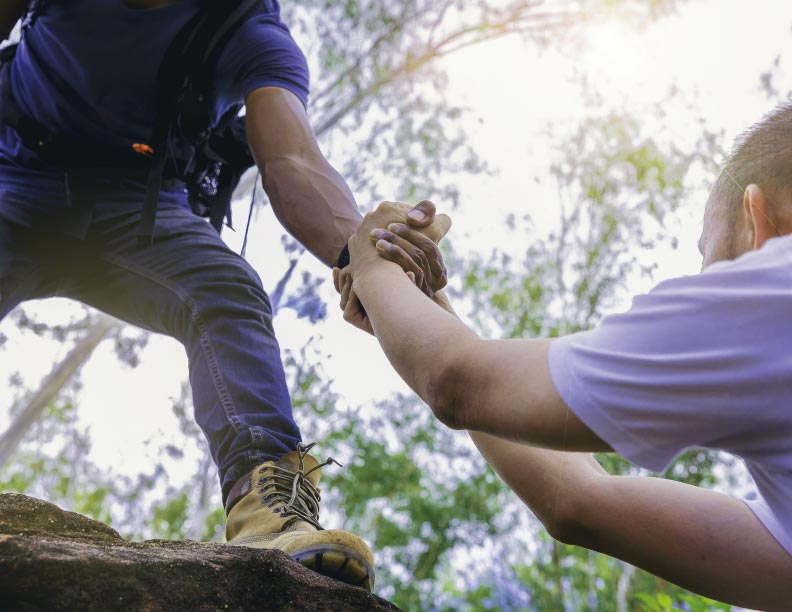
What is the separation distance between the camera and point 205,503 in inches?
346

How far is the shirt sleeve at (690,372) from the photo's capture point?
0.95 metres

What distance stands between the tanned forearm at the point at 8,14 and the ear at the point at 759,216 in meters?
1.78

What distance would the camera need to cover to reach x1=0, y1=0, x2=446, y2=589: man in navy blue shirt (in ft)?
6.84

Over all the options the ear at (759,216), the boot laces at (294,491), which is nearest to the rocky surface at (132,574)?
the boot laces at (294,491)

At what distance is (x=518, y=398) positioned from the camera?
41.2 inches

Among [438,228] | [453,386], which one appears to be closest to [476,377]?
[453,386]

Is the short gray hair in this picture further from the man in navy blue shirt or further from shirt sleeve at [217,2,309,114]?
shirt sleeve at [217,2,309,114]

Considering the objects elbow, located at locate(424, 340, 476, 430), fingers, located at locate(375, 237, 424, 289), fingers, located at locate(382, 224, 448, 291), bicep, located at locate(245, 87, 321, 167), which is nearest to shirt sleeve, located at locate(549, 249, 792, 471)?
elbow, located at locate(424, 340, 476, 430)

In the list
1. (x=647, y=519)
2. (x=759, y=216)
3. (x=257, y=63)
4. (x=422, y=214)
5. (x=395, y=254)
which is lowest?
(x=647, y=519)

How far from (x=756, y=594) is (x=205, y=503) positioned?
26.7 feet

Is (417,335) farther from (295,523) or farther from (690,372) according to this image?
(295,523)

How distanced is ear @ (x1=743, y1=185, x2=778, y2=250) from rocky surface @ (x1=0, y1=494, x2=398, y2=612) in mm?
915

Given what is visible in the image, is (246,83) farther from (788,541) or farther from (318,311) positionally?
(788,541)

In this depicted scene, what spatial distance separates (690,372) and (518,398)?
0.22m
